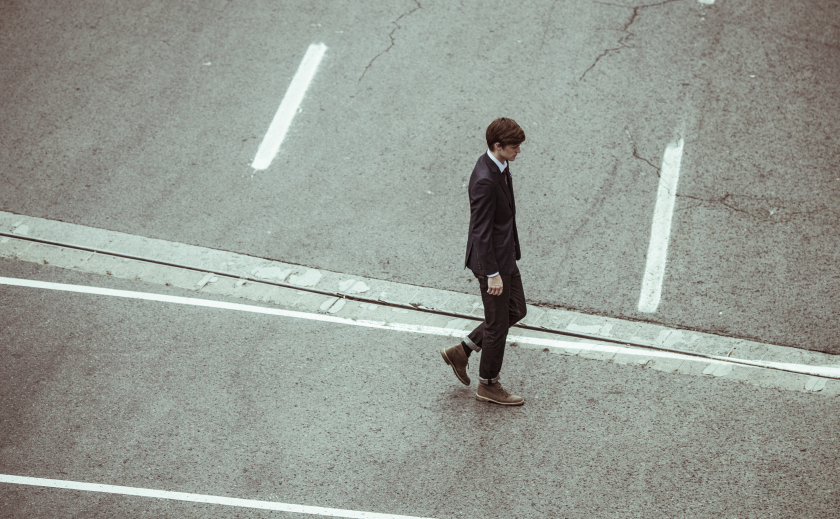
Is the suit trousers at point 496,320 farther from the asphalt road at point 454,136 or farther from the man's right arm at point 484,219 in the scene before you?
the asphalt road at point 454,136

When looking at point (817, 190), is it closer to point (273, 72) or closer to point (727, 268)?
point (727, 268)

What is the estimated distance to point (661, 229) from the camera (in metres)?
6.62

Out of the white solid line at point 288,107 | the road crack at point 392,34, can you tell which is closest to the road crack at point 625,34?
the road crack at point 392,34

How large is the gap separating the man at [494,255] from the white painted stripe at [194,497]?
129cm

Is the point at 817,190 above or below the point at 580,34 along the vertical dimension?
below

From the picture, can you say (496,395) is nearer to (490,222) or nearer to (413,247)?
(490,222)

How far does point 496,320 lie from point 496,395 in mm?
761

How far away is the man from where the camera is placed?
464 cm

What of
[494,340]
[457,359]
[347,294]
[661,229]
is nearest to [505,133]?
[494,340]

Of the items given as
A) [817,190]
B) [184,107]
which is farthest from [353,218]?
[817,190]

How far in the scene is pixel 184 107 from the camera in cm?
776

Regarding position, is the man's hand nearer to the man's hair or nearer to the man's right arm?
the man's right arm

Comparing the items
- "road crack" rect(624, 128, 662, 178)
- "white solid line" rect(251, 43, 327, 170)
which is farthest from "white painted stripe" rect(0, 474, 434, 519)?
"road crack" rect(624, 128, 662, 178)

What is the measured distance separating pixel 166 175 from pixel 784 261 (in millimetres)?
6263
